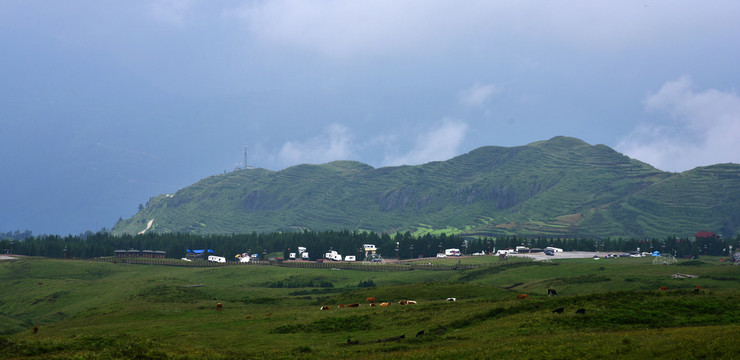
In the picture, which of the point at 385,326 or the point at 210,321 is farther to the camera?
the point at 210,321

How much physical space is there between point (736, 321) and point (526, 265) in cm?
11561

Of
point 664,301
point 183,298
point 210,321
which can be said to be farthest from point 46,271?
point 664,301

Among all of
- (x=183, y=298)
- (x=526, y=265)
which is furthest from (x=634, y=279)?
(x=183, y=298)

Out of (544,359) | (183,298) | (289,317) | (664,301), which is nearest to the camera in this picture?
(544,359)

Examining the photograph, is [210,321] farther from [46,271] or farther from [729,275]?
[46,271]

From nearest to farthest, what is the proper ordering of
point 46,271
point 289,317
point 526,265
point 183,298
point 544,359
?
1. point 544,359
2. point 289,317
3. point 183,298
4. point 526,265
5. point 46,271

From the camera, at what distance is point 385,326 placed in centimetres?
7475

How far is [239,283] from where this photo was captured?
17675cm

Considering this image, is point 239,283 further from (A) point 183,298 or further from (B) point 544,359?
(B) point 544,359

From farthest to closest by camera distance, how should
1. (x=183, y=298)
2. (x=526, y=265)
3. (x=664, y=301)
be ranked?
(x=526, y=265) < (x=183, y=298) < (x=664, y=301)

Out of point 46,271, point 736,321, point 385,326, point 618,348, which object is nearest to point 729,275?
point 736,321

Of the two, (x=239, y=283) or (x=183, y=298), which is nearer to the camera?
(x=183, y=298)

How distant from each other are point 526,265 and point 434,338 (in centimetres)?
11958

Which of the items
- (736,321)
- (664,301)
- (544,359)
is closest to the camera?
(544,359)
